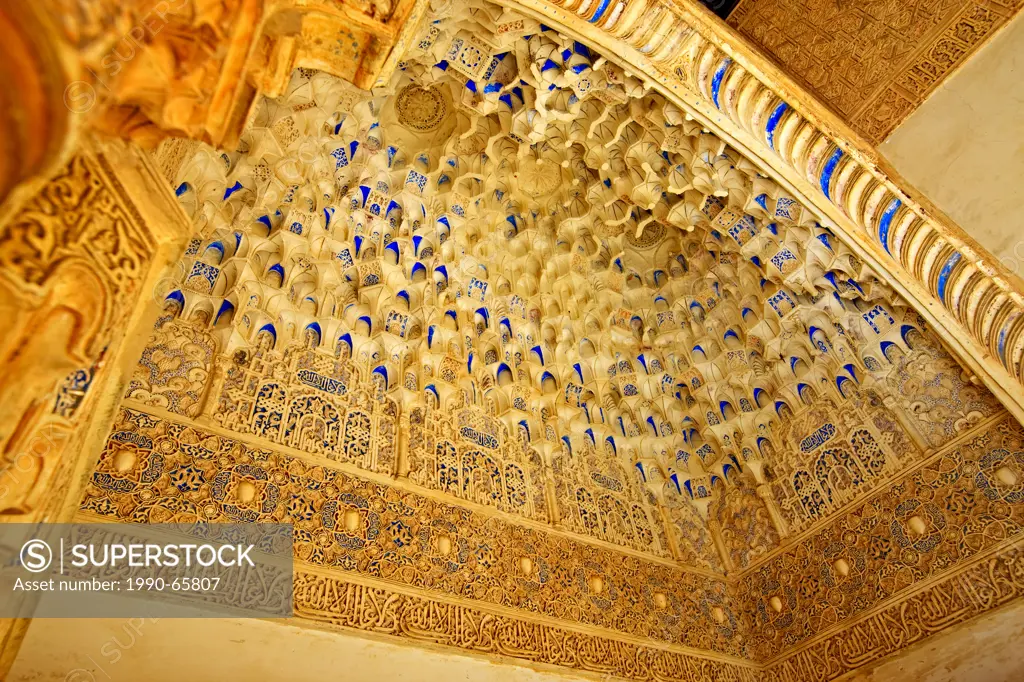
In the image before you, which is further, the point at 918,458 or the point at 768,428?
the point at 768,428

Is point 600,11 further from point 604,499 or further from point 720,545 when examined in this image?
point 720,545

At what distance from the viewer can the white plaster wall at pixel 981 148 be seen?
3451 millimetres

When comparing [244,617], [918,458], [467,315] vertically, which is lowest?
[244,617]

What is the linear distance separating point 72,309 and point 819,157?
397cm

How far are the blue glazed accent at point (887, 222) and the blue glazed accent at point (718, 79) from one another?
119cm

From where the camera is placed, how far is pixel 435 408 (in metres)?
4.72

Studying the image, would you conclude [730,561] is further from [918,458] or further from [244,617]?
[244,617]

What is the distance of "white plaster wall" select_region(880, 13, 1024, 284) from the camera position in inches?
136

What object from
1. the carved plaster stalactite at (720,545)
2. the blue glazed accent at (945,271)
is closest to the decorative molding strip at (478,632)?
the carved plaster stalactite at (720,545)

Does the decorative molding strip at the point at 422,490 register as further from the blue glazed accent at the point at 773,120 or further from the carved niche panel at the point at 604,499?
the blue glazed accent at the point at 773,120

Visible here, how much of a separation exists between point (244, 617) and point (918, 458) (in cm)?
456

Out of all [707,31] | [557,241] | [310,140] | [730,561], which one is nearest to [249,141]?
[310,140]

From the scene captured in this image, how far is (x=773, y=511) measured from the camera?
17.6ft

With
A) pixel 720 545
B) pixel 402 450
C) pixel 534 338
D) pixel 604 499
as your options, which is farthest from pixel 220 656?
pixel 720 545
